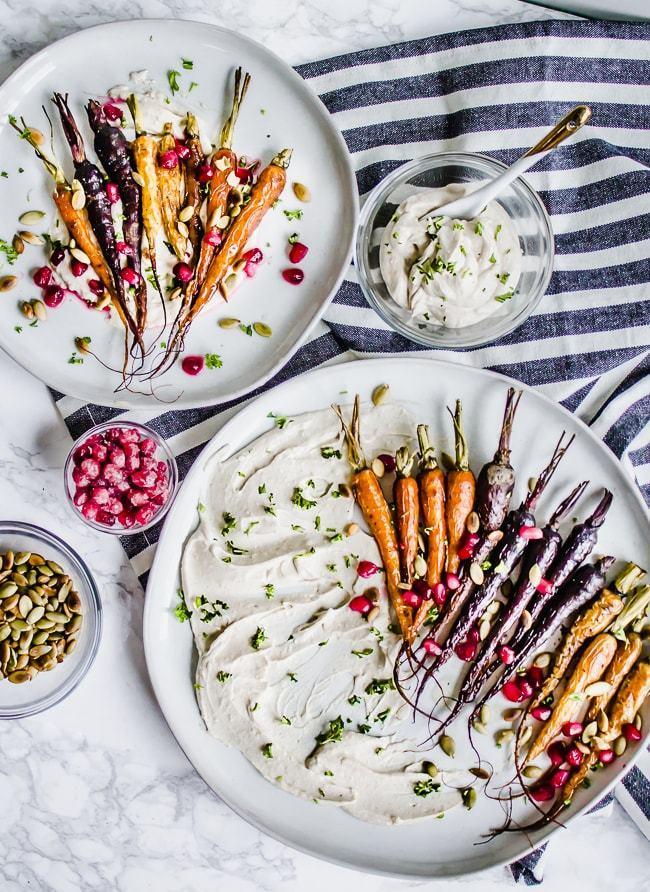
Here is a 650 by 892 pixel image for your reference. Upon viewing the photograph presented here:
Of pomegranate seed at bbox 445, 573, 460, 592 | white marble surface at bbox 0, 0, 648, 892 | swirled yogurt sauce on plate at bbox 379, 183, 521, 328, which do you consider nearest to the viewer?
swirled yogurt sauce on plate at bbox 379, 183, 521, 328

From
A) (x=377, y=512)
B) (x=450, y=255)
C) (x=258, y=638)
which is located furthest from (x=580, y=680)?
(x=450, y=255)

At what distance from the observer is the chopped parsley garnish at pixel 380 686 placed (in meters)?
2.45

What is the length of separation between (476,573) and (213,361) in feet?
3.50

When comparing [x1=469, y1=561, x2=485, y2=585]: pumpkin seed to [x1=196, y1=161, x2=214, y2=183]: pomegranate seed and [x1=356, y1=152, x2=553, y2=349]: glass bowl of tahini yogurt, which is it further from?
[x1=196, y1=161, x2=214, y2=183]: pomegranate seed

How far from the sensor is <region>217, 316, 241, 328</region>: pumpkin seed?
2.47 metres

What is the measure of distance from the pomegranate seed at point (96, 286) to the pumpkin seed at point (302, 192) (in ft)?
2.21

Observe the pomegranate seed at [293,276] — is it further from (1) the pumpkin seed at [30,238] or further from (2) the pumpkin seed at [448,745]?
(2) the pumpkin seed at [448,745]

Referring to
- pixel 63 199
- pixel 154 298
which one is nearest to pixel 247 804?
pixel 154 298

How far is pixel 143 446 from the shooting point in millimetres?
2441

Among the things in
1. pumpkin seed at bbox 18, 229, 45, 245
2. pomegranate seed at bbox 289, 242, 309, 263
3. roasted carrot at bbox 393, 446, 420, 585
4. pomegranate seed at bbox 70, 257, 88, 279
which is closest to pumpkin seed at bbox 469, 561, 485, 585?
roasted carrot at bbox 393, 446, 420, 585

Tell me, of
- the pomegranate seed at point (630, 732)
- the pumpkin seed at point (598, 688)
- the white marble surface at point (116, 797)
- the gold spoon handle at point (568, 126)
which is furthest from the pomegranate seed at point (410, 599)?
the gold spoon handle at point (568, 126)

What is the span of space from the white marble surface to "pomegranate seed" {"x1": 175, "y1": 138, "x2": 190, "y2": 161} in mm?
643

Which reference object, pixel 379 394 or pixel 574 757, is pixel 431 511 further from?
pixel 574 757

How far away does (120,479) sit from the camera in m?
2.42
